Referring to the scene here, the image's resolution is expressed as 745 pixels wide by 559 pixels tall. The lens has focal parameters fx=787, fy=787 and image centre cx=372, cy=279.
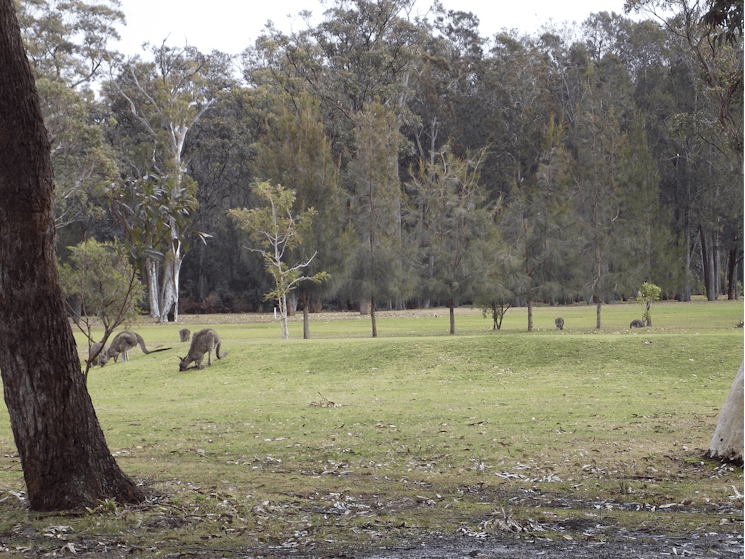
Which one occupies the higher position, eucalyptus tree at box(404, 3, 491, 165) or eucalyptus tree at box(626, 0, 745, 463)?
eucalyptus tree at box(404, 3, 491, 165)

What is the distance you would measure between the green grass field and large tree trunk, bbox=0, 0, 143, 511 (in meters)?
0.45

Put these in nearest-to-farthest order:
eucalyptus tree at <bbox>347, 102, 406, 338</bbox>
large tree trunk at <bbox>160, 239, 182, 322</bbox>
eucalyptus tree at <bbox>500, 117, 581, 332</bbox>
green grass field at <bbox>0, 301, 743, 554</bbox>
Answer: green grass field at <bbox>0, 301, 743, 554</bbox>
eucalyptus tree at <bbox>347, 102, 406, 338</bbox>
eucalyptus tree at <bbox>500, 117, 581, 332</bbox>
large tree trunk at <bbox>160, 239, 182, 322</bbox>

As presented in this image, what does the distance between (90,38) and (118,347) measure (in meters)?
29.5

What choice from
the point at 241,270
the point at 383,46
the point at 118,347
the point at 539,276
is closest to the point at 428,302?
the point at 241,270

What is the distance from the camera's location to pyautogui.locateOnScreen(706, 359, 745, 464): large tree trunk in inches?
356

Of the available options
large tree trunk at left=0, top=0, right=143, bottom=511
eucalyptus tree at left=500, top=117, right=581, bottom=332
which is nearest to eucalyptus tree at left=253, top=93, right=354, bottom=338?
eucalyptus tree at left=500, top=117, right=581, bottom=332

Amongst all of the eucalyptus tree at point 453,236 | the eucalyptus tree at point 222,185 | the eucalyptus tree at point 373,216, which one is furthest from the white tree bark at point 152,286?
the eucalyptus tree at point 453,236

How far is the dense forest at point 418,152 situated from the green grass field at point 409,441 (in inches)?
264

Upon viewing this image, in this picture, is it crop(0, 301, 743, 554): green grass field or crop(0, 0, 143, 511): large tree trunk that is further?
crop(0, 301, 743, 554): green grass field

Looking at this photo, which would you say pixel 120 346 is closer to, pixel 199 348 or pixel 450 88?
pixel 199 348

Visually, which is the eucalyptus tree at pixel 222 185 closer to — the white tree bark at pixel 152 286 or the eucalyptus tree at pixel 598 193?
the white tree bark at pixel 152 286

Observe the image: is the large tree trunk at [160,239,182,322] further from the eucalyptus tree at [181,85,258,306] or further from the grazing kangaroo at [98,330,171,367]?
→ the grazing kangaroo at [98,330,171,367]

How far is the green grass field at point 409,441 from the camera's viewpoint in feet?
23.3

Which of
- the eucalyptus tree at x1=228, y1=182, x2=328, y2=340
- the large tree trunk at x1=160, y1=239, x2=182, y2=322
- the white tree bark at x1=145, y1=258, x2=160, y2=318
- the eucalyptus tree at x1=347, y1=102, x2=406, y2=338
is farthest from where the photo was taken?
the white tree bark at x1=145, y1=258, x2=160, y2=318
